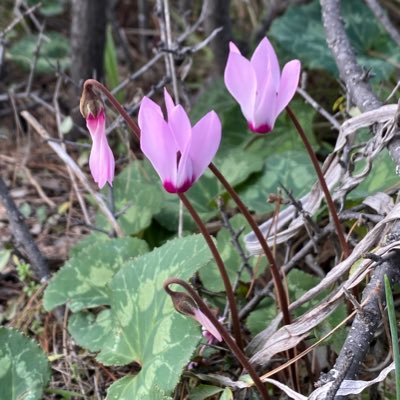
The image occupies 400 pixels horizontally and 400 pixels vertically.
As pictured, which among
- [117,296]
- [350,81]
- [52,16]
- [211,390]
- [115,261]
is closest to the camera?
[211,390]

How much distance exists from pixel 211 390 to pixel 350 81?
0.70m

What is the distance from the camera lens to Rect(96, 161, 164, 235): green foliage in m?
1.93

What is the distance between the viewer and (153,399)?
46.9 inches

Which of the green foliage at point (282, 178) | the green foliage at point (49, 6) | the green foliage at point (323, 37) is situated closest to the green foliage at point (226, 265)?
the green foliage at point (282, 178)

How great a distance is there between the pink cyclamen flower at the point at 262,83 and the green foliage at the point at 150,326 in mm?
302

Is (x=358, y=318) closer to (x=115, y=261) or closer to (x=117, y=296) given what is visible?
(x=117, y=296)

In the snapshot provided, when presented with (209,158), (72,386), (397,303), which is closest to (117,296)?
(72,386)

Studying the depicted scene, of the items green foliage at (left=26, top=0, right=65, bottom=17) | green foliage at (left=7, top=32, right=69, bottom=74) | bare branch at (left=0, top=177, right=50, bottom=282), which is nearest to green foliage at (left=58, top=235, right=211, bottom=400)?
bare branch at (left=0, top=177, right=50, bottom=282)

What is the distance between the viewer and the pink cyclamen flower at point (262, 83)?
112 centimetres

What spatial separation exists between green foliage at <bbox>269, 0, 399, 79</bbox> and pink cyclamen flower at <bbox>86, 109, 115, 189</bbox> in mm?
1383

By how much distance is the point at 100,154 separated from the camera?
1.08 metres

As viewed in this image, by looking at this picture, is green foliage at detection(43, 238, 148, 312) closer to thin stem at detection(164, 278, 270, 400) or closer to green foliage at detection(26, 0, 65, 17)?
thin stem at detection(164, 278, 270, 400)

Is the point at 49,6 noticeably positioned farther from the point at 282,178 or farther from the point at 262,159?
the point at 282,178

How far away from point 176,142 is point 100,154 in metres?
0.12
